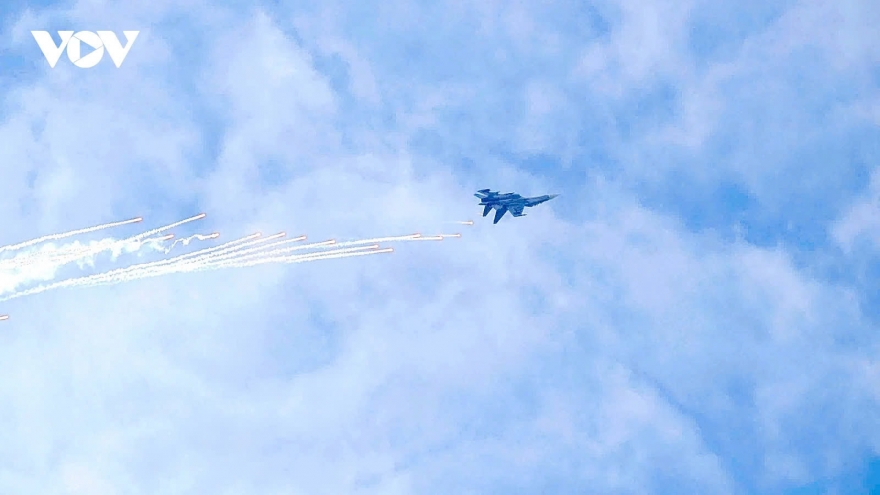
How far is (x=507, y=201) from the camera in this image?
646 feet

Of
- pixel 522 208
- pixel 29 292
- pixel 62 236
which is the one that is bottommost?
pixel 29 292

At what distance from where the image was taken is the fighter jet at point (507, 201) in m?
196

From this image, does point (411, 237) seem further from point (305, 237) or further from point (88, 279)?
point (88, 279)

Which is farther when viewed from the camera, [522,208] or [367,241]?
[522,208]

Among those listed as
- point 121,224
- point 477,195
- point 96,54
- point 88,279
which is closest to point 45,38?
point 96,54

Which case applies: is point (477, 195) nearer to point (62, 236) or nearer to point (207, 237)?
point (207, 237)

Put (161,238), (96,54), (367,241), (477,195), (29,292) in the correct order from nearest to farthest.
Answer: (29,292) → (161,238) → (367,241) → (96,54) → (477,195)

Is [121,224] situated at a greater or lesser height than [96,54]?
lesser

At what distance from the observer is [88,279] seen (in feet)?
401

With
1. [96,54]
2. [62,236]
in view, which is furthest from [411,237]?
[96,54]

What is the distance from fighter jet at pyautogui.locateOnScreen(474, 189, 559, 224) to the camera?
196 metres

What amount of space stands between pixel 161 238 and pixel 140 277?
8.37m

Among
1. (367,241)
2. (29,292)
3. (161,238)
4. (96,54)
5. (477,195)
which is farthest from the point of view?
(477,195)

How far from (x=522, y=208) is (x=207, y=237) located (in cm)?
8747
